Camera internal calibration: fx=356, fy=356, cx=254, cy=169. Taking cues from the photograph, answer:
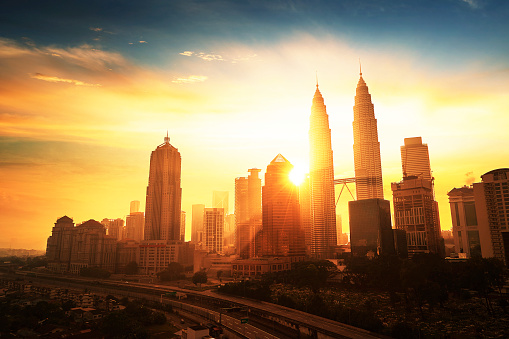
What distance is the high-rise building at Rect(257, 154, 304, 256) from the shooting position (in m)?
149

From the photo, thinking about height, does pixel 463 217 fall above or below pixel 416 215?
above

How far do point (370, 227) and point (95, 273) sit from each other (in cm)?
11387

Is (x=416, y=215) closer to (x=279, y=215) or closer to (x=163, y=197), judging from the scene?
(x=279, y=215)

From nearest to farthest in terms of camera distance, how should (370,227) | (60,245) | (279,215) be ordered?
(370,227) < (279,215) < (60,245)

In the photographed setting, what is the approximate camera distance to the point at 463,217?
16888 centimetres

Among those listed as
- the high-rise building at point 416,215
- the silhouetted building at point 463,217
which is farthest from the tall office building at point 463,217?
the high-rise building at point 416,215

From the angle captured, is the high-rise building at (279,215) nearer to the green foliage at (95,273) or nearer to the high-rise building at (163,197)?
the high-rise building at (163,197)

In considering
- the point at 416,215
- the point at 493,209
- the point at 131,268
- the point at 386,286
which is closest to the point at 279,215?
the point at 416,215

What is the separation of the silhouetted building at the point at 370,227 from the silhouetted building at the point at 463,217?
41.3 metres

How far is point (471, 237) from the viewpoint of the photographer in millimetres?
160000

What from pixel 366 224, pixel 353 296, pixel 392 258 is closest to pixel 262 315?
pixel 353 296

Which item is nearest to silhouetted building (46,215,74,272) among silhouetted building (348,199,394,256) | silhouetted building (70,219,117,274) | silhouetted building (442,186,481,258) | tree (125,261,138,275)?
silhouetted building (70,219,117,274)

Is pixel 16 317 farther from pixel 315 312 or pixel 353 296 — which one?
pixel 353 296

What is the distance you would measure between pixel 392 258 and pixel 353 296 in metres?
32.5
